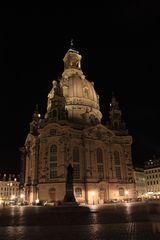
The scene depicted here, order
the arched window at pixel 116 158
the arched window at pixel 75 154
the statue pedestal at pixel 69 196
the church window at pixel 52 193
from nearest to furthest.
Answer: the statue pedestal at pixel 69 196 → the church window at pixel 52 193 → the arched window at pixel 75 154 → the arched window at pixel 116 158

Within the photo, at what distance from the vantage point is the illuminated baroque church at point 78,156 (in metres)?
64.9

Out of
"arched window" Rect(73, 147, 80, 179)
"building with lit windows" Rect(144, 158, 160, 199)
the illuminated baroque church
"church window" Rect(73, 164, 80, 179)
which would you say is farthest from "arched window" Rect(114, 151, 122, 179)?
"building with lit windows" Rect(144, 158, 160, 199)

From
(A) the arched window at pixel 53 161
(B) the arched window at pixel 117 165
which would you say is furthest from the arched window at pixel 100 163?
(A) the arched window at pixel 53 161

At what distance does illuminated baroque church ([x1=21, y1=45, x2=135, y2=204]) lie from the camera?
6494cm

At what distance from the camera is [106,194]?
68500 mm

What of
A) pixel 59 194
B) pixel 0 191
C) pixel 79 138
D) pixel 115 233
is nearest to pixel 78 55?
pixel 79 138

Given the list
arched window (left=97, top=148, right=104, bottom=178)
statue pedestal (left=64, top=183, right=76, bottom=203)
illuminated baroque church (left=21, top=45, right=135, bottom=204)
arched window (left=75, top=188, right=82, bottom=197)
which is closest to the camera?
statue pedestal (left=64, top=183, right=76, bottom=203)

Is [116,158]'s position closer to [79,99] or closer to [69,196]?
[79,99]

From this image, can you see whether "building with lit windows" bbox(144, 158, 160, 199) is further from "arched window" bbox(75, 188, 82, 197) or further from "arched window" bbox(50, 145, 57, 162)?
"arched window" bbox(50, 145, 57, 162)

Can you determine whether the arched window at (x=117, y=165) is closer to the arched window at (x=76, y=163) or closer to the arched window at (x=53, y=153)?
the arched window at (x=76, y=163)

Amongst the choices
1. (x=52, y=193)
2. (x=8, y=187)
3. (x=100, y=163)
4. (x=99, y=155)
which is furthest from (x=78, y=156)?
(x=8, y=187)

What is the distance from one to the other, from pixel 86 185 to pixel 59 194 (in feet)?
26.1

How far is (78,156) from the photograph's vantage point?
69.9 meters

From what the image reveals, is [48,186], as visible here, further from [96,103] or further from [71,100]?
[96,103]
